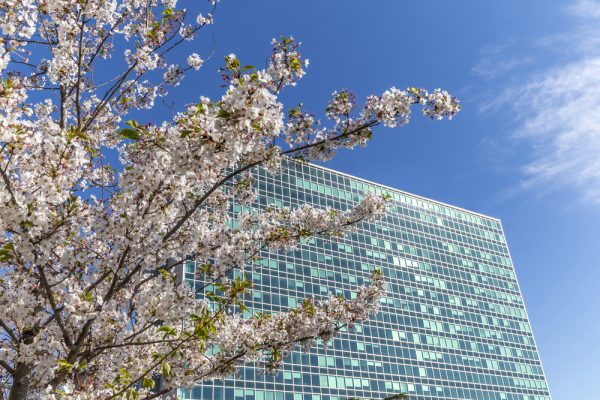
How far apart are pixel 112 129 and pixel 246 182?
127 inches

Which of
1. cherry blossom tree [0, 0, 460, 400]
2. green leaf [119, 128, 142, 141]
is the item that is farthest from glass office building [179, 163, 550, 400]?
green leaf [119, 128, 142, 141]

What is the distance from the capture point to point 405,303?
7750cm

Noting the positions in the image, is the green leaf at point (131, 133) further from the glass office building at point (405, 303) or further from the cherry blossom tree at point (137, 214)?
the glass office building at point (405, 303)

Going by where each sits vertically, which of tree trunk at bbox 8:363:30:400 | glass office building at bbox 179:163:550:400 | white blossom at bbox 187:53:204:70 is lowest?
tree trunk at bbox 8:363:30:400

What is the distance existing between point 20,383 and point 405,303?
74.5 metres

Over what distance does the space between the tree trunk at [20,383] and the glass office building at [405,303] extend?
154 feet

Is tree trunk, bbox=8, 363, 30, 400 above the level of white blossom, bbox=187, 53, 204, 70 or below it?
below

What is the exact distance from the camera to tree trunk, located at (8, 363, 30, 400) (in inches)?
280

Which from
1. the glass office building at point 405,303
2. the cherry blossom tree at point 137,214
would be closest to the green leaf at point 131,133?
the cherry blossom tree at point 137,214

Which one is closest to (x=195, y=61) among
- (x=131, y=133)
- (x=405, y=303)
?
(x=131, y=133)

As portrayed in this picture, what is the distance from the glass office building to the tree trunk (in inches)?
1844

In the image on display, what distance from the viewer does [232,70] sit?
247 inches

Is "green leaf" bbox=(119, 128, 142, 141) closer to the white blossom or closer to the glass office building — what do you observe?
the white blossom

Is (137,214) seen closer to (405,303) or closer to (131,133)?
(131,133)
